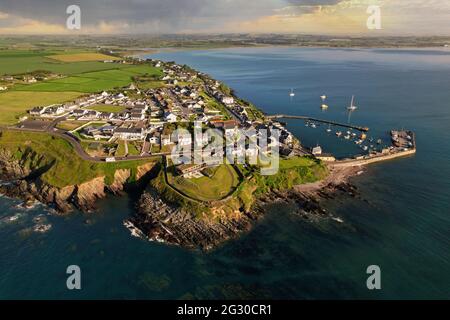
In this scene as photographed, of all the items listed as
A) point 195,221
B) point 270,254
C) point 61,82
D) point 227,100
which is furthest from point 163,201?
point 61,82

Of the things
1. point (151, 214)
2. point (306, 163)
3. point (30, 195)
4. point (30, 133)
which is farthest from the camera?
point (30, 133)

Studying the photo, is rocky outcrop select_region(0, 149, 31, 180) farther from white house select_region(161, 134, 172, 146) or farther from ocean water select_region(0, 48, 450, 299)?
white house select_region(161, 134, 172, 146)

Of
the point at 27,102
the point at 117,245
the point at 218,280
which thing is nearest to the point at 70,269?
the point at 117,245

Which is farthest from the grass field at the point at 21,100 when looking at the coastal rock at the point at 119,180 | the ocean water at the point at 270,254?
the coastal rock at the point at 119,180

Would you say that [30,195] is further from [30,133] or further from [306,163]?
[306,163]
